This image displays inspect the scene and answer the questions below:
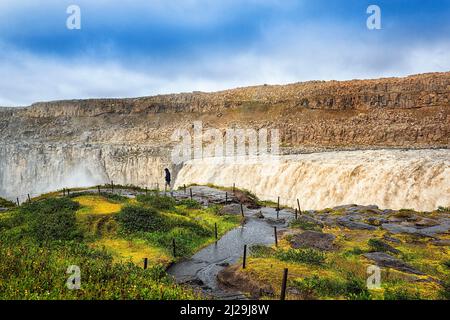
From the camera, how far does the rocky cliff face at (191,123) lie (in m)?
58.1

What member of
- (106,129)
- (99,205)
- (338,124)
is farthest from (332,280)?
(106,129)

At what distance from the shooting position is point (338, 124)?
6306cm

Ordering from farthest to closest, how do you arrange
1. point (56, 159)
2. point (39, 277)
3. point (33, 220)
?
point (56, 159)
point (33, 220)
point (39, 277)

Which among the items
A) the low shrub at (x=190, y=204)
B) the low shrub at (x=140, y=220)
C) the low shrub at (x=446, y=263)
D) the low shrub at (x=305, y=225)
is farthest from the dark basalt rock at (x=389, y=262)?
the low shrub at (x=190, y=204)

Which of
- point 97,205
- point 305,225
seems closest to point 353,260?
point 305,225

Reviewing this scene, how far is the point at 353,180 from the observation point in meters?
33.3

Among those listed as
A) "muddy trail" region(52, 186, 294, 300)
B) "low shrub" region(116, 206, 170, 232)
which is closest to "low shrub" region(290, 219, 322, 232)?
"muddy trail" region(52, 186, 294, 300)

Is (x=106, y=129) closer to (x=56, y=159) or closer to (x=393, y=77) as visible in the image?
(x=56, y=159)

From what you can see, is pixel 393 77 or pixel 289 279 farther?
pixel 393 77

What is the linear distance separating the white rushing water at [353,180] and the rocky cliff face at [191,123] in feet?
43.0

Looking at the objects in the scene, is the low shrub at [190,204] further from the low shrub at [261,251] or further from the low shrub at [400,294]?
the low shrub at [400,294]

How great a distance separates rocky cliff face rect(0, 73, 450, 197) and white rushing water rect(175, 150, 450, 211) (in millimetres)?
13119

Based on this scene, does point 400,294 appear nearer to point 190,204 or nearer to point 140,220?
point 140,220

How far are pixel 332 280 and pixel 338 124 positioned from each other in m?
53.6
